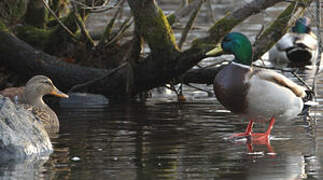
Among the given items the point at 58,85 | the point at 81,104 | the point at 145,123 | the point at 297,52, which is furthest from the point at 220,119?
the point at 297,52

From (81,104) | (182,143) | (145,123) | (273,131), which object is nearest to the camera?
(182,143)

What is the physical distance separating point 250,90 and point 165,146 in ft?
3.47

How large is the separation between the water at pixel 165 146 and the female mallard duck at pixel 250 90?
0.87ft

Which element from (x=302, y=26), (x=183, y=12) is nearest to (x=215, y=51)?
(x=183, y=12)

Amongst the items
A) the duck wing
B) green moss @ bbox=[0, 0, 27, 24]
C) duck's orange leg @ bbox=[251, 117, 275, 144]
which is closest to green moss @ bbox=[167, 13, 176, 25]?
green moss @ bbox=[0, 0, 27, 24]

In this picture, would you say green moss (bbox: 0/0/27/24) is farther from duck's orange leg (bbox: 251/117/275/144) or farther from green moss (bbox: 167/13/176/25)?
duck's orange leg (bbox: 251/117/275/144)

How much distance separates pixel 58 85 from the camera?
12.4m

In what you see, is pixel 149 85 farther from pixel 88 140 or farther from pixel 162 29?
pixel 88 140

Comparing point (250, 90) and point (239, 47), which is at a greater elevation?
point (239, 47)

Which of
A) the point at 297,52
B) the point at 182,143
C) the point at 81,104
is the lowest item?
the point at 297,52

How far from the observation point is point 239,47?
9.05 metres

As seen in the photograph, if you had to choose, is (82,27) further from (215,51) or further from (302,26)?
(302,26)

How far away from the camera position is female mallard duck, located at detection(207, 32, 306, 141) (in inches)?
341

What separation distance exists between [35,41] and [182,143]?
502 centimetres
